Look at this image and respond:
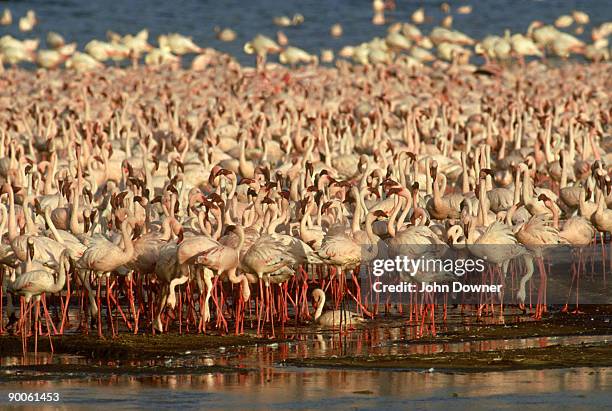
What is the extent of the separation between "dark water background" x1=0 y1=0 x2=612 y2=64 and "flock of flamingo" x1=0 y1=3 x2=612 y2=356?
85.8ft

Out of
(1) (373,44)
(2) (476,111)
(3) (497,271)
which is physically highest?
(1) (373,44)

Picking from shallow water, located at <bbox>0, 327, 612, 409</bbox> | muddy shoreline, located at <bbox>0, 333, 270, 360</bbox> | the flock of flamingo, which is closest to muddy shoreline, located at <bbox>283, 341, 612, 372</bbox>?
shallow water, located at <bbox>0, 327, 612, 409</bbox>

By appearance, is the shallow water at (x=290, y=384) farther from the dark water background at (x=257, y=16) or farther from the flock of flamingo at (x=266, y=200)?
the dark water background at (x=257, y=16)

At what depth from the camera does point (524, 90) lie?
3284 centimetres

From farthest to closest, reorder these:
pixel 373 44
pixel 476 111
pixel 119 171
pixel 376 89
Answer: pixel 373 44 < pixel 376 89 < pixel 476 111 < pixel 119 171

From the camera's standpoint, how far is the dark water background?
56469 mm

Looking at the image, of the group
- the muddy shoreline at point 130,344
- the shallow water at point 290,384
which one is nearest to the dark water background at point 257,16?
the muddy shoreline at point 130,344

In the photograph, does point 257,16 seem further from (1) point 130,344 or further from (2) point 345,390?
(2) point 345,390

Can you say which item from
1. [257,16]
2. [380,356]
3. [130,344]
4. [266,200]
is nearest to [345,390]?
[380,356]

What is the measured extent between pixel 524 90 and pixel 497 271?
64.3ft

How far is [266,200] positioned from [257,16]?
164 ft

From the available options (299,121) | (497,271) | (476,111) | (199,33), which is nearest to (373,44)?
(199,33)

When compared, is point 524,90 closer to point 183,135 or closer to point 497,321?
point 183,135

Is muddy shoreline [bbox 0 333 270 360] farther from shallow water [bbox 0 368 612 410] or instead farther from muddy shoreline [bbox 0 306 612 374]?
shallow water [bbox 0 368 612 410]
